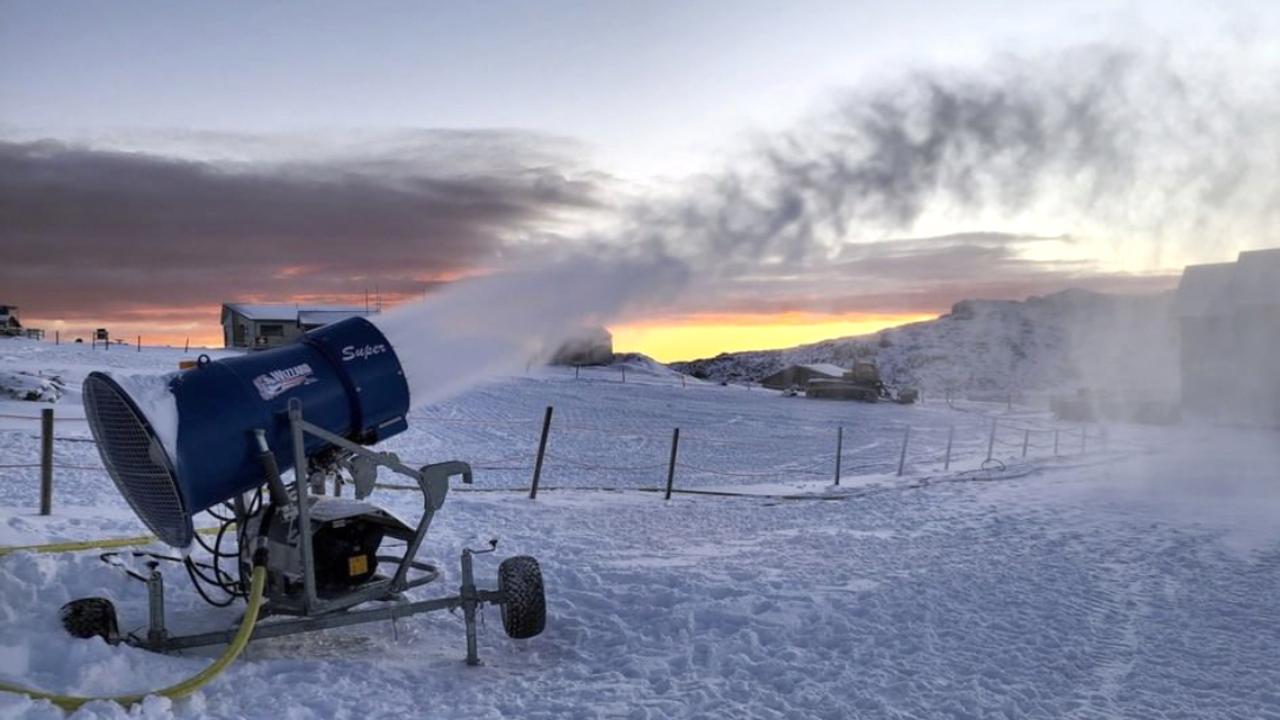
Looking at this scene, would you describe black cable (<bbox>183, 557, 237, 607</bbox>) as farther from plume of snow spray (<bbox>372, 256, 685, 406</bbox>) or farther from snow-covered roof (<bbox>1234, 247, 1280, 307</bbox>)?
snow-covered roof (<bbox>1234, 247, 1280, 307</bbox>)

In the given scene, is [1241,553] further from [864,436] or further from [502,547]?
[864,436]

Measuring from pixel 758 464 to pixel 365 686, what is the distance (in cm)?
2158

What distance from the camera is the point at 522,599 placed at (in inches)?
300

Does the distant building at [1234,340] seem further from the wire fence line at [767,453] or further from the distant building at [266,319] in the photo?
the distant building at [266,319]

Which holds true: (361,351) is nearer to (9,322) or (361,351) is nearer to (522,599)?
(522,599)

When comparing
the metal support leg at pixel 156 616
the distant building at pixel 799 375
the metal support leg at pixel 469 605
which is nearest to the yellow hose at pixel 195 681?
the metal support leg at pixel 156 616

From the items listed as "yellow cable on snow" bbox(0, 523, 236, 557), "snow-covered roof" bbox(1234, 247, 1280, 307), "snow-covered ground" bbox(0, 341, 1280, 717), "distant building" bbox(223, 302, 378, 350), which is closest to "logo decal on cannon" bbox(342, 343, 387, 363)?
"snow-covered ground" bbox(0, 341, 1280, 717)

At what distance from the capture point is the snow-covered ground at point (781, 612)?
648 cm

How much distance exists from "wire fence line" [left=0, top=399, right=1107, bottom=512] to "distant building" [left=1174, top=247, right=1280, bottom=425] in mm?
7826

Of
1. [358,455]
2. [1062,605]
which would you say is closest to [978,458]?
[1062,605]

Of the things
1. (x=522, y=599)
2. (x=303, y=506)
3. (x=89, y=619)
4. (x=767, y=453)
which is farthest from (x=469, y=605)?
(x=767, y=453)

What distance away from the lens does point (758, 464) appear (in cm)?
2750

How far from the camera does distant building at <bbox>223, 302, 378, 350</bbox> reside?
67.7 meters

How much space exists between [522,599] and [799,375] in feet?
247
